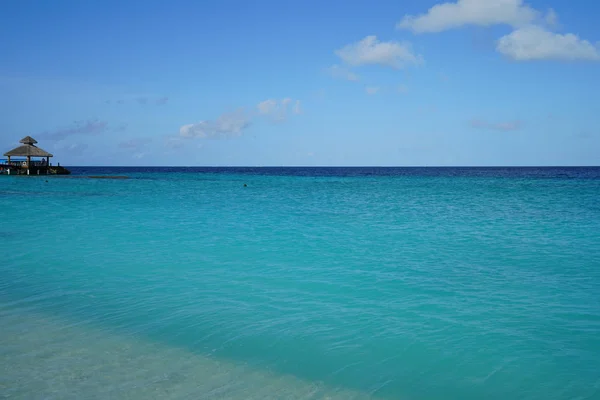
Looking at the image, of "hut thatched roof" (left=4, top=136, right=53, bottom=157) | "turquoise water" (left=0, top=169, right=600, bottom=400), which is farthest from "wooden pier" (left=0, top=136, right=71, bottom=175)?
"turquoise water" (left=0, top=169, right=600, bottom=400)

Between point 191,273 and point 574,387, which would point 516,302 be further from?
point 191,273

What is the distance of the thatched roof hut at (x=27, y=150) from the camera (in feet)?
193

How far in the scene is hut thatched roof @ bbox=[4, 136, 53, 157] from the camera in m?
58.7

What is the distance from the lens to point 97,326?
22.7 ft

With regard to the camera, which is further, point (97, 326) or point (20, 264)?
point (20, 264)

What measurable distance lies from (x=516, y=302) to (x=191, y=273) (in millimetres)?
6780

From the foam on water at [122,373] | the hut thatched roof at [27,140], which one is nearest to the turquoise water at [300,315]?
the foam on water at [122,373]

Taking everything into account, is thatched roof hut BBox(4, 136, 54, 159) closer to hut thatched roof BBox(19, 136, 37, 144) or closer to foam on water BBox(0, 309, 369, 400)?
hut thatched roof BBox(19, 136, 37, 144)

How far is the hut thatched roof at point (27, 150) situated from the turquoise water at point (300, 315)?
1992 inches

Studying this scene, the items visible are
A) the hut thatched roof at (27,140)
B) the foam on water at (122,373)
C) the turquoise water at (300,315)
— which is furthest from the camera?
the hut thatched roof at (27,140)

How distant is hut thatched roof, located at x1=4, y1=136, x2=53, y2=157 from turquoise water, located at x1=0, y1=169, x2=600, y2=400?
5059cm

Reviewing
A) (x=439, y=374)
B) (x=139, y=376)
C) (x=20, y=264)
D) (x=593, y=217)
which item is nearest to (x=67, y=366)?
(x=139, y=376)

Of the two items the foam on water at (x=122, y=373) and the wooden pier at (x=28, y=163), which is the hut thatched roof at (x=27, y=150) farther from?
the foam on water at (x=122, y=373)

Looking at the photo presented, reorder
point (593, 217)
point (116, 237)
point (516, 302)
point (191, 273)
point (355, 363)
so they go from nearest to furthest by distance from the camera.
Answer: point (355, 363) < point (516, 302) < point (191, 273) < point (116, 237) < point (593, 217)
